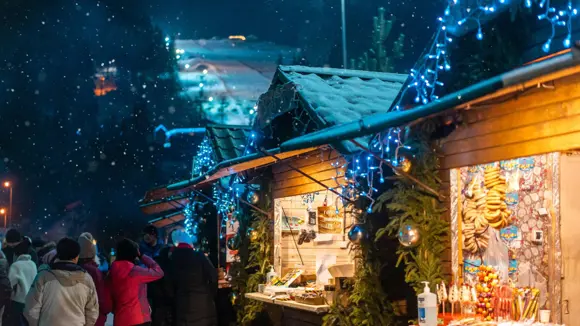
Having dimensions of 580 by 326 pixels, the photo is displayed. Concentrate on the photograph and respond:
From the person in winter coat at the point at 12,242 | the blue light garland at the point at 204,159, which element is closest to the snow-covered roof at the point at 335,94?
the blue light garland at the point at 204,159

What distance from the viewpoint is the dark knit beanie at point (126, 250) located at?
8328 millimetres

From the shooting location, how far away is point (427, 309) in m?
6.53

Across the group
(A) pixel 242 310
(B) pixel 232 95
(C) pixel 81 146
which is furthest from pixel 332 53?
(A) pixel 242 310

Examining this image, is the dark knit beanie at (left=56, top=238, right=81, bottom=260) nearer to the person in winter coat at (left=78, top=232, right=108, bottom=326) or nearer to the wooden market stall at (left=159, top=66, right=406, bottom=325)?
the person in winter coat at (left=78, top=232, right=108, bottom=326)

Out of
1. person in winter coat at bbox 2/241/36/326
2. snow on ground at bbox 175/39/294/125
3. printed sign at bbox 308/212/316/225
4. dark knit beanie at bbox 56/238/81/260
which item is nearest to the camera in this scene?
dark knit beanie at bbox 56/238/81/260

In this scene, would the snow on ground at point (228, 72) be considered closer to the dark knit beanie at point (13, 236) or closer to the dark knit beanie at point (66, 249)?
the dark knit beanie at point (13, 236)

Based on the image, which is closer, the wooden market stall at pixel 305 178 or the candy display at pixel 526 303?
the candy display at pixel 526 303

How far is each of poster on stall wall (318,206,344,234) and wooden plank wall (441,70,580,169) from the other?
13.8 feet

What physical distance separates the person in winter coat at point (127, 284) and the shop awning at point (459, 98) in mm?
2686

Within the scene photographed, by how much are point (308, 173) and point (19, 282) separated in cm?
495

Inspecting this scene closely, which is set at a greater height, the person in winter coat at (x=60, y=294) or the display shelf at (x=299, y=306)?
the person in winter coat at (x=60, y=294)

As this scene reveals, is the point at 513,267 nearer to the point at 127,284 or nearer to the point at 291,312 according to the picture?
the point at 127,284

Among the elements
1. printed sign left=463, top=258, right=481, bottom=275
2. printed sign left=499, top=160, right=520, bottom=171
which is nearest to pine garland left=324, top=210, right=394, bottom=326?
printed sign left=463, top=258, right=481, bottom=275

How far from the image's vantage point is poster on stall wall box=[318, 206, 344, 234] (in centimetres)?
1141
